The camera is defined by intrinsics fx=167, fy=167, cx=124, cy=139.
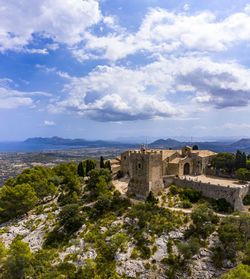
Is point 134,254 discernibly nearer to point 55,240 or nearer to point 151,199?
point 151,199

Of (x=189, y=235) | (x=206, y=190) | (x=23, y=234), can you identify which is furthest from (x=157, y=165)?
(x=23, y=234)

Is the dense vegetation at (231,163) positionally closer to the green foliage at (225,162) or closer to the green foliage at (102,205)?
the green foliage at (225,162)

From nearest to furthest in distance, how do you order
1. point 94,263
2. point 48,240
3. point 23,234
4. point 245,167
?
point 94,263 < point 48,240 < point 23,234 < point 245,167

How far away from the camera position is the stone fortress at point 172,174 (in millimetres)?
39019

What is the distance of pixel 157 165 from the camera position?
4394 centimetres

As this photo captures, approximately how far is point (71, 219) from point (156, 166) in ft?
77.5

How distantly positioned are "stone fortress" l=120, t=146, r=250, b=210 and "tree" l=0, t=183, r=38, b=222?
27.7m

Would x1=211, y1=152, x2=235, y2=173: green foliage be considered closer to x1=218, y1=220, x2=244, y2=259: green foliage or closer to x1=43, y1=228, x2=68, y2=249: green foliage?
x1=218, y1=220, x2=244, y2=259: green foliage

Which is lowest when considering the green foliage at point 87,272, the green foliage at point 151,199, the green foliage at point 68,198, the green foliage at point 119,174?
the green foliage at point 87,272

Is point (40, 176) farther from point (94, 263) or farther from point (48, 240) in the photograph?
point (94, 263)

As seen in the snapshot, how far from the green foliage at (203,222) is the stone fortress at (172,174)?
8.08 m

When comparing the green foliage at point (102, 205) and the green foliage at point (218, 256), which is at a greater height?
the green foliage at point (102, 205)

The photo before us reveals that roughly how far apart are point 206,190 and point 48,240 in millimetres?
38378

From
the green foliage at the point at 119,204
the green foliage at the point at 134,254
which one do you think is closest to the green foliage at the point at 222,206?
the green foliage at the point at 119,204
